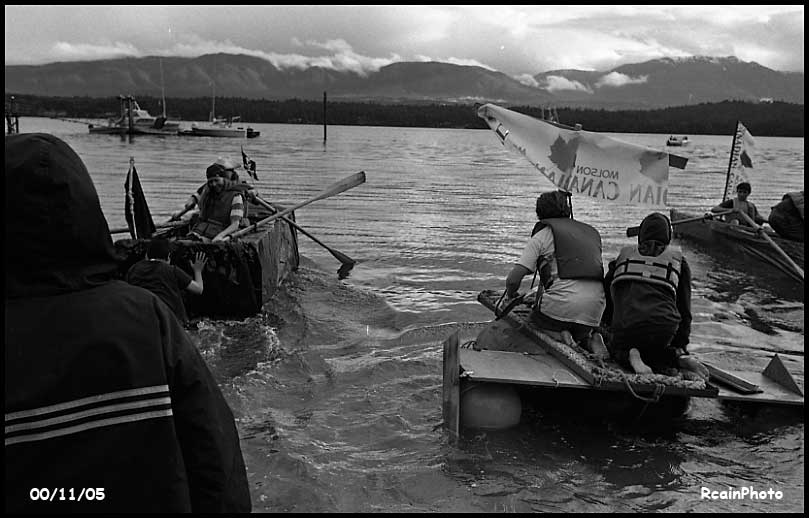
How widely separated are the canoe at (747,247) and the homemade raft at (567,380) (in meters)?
6.46

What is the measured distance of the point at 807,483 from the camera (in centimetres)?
497

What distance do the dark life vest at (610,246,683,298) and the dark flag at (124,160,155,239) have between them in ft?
22.2

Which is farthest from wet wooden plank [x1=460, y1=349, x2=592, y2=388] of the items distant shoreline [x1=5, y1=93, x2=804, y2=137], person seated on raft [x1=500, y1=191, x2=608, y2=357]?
distant shoreline [x1=5, y1=93, x2=804, y2=137]

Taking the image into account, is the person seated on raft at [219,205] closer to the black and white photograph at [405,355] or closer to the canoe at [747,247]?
the black and white photograph at [405,355]

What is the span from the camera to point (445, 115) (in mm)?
135375

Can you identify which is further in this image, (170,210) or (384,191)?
(384,191)

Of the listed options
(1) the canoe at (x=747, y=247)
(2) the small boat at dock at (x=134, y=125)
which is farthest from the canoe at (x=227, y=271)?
(2) the small boat at dock at (x=134, y=125)

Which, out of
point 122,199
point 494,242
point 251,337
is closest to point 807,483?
point 251,337

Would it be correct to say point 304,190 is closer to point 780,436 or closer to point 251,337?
point 251,337

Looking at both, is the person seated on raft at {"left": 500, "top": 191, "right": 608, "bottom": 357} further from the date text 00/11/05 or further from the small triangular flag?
the date text 00/11/05

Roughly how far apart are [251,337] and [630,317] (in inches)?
192

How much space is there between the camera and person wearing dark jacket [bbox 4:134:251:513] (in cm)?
177

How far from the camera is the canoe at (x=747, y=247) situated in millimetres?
12384

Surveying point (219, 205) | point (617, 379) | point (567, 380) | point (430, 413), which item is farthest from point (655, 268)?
point (219, 205)
